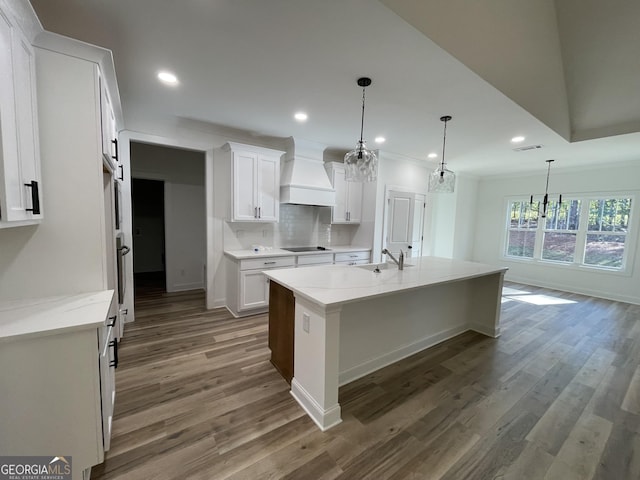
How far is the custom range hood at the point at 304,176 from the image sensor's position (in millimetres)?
4125

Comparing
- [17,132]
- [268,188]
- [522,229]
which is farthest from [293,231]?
[522,229]

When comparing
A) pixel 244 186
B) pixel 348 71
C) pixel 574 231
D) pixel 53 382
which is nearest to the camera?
pixel 53 382

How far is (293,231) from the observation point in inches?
182

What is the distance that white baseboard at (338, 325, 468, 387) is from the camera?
2.29m

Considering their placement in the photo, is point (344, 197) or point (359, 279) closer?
point (359, 279)

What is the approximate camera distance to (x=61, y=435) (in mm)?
1238

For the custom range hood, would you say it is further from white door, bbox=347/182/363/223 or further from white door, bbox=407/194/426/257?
white door, bbox=407/194/426/257

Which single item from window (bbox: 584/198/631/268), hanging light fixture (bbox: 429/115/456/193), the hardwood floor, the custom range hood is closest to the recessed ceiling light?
the custom range hood

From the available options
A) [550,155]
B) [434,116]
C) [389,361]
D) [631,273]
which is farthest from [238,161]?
[631,273]

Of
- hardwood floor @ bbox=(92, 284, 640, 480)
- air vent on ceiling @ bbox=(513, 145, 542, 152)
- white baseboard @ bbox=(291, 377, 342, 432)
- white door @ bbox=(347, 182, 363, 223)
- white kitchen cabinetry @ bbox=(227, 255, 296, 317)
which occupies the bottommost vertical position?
hardwood floor @ bbox=(92, 284, 640, 480)

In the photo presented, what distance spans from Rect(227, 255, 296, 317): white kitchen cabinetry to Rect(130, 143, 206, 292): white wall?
5.24 ft

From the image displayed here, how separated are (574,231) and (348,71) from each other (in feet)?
20.5

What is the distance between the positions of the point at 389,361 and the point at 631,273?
564 centimetres

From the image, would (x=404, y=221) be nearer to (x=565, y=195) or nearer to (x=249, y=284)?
(x=249, y=284)
